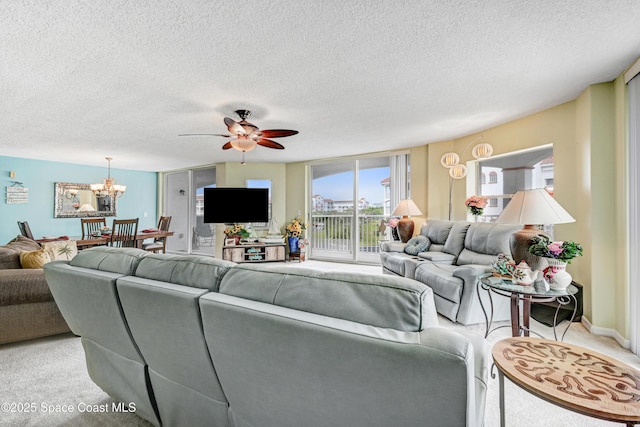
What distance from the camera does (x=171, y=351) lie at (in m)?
1.15

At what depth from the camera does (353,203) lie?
6125 millimetres

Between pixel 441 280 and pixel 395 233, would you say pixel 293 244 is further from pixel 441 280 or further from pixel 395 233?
pixel 441 280

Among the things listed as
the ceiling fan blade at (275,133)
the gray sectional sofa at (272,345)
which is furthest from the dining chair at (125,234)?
the gray sectional sofa at (272,345)

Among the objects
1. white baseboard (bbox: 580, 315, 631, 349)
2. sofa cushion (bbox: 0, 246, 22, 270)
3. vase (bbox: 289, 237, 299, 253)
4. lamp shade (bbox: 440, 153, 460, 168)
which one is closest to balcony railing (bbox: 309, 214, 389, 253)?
vase (bbox: 289, 237, 299, 253)

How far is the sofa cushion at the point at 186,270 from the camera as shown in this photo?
3.78 feet

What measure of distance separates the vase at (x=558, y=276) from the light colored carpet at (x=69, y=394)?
2.47ft

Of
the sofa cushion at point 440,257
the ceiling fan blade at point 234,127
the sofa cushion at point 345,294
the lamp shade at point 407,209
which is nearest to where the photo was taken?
the sofa cushion at point 345,294

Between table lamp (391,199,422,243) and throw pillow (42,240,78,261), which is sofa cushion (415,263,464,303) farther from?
throw pillow (42,240,78,261)

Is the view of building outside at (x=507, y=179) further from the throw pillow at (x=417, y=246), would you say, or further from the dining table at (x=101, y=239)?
the dining table at (x=101, y=239)

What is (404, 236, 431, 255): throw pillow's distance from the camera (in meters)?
4.13

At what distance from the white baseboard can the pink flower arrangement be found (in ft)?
5.53

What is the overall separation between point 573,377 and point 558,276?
4.14ft

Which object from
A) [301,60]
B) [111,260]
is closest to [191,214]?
[301,60]

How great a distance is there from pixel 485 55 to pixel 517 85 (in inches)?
30.9
